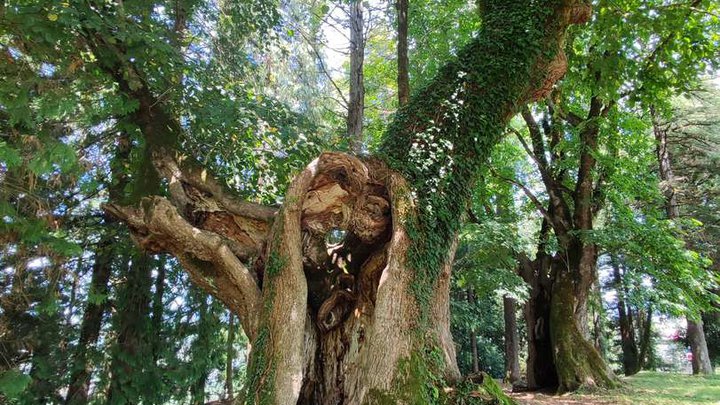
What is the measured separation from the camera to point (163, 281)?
8289 millimetres

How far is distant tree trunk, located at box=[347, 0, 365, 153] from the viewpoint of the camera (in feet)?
24.3

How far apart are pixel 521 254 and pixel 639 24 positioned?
6.00m

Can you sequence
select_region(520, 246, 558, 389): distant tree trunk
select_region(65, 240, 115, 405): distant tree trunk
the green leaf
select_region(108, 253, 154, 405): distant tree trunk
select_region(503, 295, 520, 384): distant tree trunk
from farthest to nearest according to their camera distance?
1. select_region(503, 295, 520, 384): distant tree trunk
2. select_region(520, 246, 558, 389): distant tree trunk
3. select_region(108, 253, 154, 405): distant tree trunk
4. select_region(65, 240, 115, 405): distant tree trunk
5. the green leaf

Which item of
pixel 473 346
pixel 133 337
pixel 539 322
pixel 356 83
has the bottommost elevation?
pixel 473 346

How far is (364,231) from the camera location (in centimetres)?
542

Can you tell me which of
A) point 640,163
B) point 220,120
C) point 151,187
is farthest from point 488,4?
point 640,163

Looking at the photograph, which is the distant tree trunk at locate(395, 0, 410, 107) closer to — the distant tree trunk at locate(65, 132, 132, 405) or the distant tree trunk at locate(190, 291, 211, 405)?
the distant tree trunk at locate(65, 132, 132, 405)

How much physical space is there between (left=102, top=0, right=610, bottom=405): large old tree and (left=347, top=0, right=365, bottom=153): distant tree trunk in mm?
1588

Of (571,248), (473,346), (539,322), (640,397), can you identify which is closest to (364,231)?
(640,397)

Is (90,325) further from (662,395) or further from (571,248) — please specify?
(662,395)

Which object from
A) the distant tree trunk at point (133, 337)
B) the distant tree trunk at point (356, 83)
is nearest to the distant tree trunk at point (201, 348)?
the distant tree trunk at point (133, 337)

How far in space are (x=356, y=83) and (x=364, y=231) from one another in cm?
306

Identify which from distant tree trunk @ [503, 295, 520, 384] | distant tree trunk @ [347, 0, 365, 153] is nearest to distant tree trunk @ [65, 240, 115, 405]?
distant tree trunk @ [347, 0, 365, 153]

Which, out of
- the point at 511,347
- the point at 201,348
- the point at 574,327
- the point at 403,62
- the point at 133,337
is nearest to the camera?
the point at 403,62
